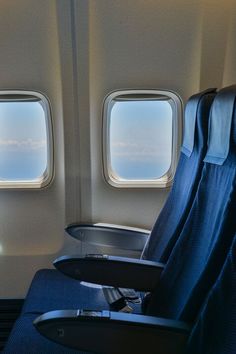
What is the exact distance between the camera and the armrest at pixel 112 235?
214 centimetres

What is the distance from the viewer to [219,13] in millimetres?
2010

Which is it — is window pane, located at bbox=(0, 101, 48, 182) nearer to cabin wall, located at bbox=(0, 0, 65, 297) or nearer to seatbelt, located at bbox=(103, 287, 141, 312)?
cabin wall, located at bbox=(0, 0, 65, 297)

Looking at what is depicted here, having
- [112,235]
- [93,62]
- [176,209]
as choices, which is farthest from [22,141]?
[176,209]

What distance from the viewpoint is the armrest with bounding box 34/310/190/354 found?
1.09m

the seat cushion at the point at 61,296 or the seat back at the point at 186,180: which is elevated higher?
the seat back at the point at 186,180

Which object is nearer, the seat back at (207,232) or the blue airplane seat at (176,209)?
the seat back at (207,232)

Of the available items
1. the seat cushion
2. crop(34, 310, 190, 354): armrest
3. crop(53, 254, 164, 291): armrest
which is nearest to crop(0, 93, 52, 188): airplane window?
the seat cushion

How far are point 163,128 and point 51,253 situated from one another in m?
1.04

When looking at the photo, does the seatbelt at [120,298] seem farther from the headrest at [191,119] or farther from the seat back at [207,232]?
the headrest at [191,119]

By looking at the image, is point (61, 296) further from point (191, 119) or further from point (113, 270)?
point (191, 119)

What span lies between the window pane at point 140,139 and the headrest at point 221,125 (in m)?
0.94

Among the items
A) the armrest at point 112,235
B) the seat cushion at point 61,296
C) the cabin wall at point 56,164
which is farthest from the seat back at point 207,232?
the cabin wall at point 56,164

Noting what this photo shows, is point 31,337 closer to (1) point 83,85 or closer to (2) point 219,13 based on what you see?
(1) point 83,85

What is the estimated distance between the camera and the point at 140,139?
7.47ft
